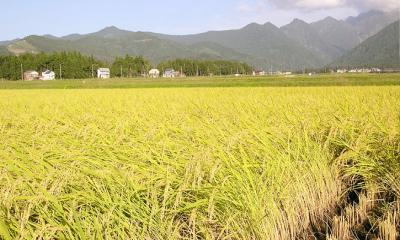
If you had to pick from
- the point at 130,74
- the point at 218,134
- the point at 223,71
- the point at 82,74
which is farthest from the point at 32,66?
the point at 218,134

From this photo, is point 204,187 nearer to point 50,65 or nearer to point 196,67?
point 50,65

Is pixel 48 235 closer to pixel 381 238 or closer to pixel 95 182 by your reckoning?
pixel 95 182

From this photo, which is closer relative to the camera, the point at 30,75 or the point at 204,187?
the point at 204,187

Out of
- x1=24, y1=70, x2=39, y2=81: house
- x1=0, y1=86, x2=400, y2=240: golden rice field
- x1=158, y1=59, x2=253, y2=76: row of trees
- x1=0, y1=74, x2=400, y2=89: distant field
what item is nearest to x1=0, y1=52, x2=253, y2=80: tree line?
x1=24, y1=70, x2=39, y2=81: house

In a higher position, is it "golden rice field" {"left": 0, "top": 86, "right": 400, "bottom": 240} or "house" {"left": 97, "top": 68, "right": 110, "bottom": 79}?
"house" {"left": 97, "top": 68, "right": 110, "bottom": 79}

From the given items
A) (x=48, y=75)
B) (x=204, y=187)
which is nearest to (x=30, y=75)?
(x=48, y=75)

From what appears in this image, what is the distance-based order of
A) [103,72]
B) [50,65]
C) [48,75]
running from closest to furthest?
1. [48,75]
2. [50,65]
3. [103,72]

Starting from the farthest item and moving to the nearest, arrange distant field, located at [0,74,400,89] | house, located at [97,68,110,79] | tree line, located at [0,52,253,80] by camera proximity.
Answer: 1. house, located at [97,68,110,79]
2. tree line, located at [0,52,253,80]
3. distant field, located at [0,74,400,89]

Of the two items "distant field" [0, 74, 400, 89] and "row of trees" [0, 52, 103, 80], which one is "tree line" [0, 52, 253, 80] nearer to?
"row of trees" [0, 52, 103, 80]

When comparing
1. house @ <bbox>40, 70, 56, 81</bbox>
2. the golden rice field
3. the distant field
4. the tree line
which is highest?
the tree line

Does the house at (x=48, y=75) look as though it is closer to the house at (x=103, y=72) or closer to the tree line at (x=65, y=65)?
the tree line at (x=65, y=65)

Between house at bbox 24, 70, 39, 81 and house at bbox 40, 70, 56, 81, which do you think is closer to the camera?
house at bbox 24, 70, 39, 81

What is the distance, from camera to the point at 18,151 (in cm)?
362

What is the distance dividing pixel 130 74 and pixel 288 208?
116 m
